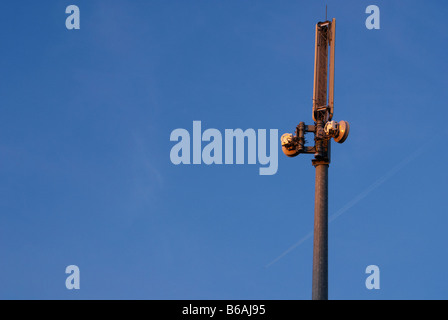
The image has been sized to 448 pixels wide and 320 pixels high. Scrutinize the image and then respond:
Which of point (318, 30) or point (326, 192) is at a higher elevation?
point (318, 30)

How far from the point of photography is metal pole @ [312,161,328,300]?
60.7 feet

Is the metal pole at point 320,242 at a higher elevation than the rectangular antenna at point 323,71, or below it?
below

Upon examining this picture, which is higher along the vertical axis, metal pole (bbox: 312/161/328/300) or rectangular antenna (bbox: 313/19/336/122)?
rectangular antenna (bbox: 313/19/336/122)

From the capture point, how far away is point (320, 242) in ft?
61.7

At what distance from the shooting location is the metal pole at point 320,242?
60.7 ft

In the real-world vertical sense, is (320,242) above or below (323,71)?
below
